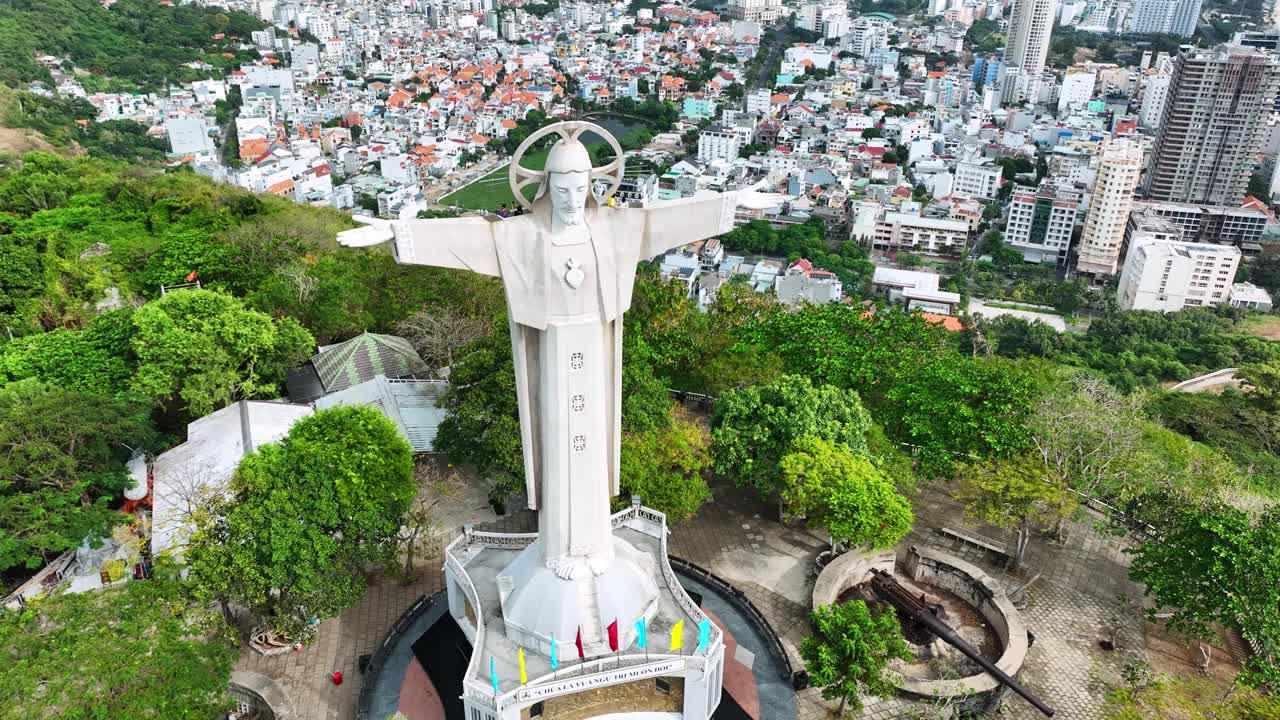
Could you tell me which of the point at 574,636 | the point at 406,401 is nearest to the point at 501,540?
the point at 574,636

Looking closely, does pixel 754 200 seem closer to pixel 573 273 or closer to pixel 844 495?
pixel 573 273

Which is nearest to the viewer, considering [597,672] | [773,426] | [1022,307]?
[597,672]

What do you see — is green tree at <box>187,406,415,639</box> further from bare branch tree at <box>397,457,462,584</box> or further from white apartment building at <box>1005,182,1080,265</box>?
white apartment building at <box>1005,182,1080,265</box>

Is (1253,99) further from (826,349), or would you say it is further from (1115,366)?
(826,349)

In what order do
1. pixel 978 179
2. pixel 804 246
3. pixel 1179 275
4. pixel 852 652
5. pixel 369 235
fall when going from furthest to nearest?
pixel 978 179
pixel 804 246
pixel 1179 275
pixel 852 652
pixel 369 235

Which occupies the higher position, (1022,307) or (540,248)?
(540,248)

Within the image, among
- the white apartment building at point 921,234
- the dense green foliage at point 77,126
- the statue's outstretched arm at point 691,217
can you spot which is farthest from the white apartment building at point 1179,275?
the dense green foliage at point 77,126

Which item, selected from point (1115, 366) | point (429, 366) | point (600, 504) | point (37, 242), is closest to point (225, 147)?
point (37, 242)
